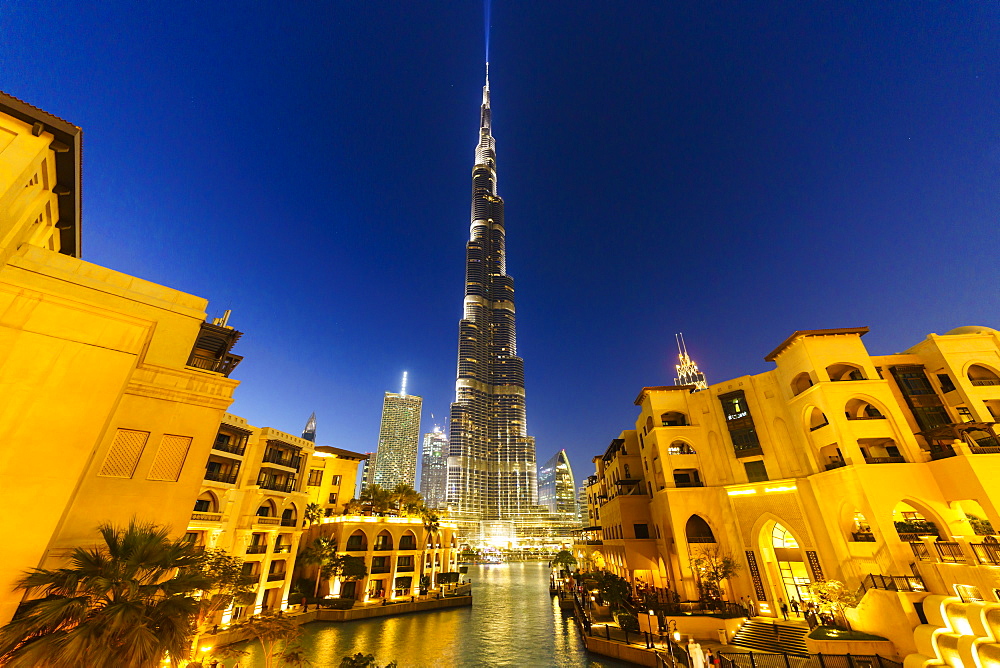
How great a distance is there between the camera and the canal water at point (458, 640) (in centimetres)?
2634

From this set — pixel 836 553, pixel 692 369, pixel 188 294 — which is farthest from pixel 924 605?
pixel 692 369

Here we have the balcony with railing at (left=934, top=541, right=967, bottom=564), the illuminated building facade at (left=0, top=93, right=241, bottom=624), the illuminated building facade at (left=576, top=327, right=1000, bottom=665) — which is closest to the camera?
the illuminated building facade at (left=0, top=93, right=241, bottom=624)

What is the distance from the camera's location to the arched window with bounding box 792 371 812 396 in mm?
30811

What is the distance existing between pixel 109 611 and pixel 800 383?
3989 centimetres

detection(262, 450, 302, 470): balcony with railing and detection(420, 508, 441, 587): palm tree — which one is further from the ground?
detection(262, 450, 302, 470): balcony with railing

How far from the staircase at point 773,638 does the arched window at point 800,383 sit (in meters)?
16.2

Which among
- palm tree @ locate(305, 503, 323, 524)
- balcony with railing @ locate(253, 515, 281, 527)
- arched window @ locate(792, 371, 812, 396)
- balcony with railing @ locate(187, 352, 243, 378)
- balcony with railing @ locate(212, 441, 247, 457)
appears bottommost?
balcony with railing @ locate(253, 515, 281, 527)

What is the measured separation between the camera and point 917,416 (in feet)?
89.1

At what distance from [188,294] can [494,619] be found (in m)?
43.1

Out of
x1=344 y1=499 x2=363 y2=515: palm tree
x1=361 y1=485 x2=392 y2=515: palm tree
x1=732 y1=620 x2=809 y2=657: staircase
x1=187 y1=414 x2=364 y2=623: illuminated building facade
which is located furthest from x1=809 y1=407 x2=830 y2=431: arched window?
x1=344 y1=499 x2=363 y2=515: palm tree

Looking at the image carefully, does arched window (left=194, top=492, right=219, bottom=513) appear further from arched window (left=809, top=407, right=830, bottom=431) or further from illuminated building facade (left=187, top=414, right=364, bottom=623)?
arched window (left=809, top=407, right=830, bottom=431)

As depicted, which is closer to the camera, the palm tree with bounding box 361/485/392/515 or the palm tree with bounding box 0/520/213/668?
the palm tree with bounding box 0/520/213/668

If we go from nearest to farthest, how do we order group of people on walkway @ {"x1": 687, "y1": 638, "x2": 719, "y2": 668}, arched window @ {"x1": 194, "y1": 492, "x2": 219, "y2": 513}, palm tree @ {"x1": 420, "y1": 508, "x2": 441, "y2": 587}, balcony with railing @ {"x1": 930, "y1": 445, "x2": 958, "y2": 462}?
group of people on walkway @ {"x1": 687, "y1": 638, "x2": 719, "y2": 668} → balcony with railing @ {"x1": 930, "y1": 445, "x2": 958, "y2": 462} → arched window @ {"x1": 194, "y1": 492, "x2": 219, "y2": 513} → palm tree @ {"x1": 420, "y1": 508, "x2": 441, "y2": 587}

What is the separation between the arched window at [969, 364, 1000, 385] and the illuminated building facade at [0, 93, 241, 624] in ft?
142
